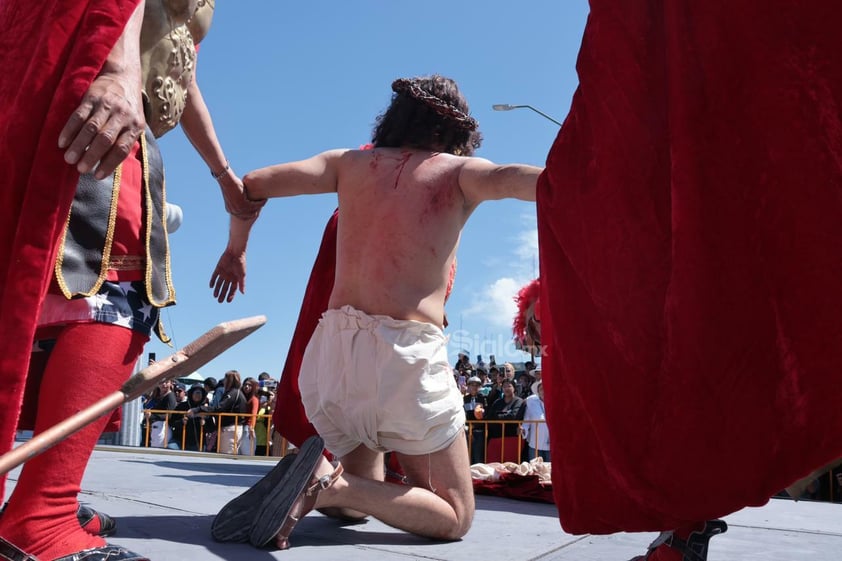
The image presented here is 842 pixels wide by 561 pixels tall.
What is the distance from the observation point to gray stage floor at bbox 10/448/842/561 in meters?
1.99

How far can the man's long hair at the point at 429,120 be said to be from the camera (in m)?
2.71

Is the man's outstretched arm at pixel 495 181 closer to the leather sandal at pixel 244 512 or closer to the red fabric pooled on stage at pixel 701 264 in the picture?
the red fabric pooled on stage at pixel 701 264

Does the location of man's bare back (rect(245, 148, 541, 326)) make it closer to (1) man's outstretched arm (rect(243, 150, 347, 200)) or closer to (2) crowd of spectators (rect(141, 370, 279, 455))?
(1) man's outstretched arm (rect(243, 150, 347, 200))

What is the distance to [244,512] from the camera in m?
2.09

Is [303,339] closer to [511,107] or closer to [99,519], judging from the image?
[99,519]

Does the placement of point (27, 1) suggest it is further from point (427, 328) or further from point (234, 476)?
point (234, 476)

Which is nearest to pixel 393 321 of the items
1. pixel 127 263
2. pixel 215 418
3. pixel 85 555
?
pixel 127 263

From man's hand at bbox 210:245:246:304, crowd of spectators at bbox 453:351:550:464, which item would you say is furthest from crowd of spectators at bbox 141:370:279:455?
man's hand at bbox 210:245:246:304

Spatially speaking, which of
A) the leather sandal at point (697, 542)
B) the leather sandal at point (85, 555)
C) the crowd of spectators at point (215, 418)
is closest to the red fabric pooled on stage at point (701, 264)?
the leather sandal at point (697, 542)

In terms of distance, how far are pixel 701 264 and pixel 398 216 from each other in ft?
4.49

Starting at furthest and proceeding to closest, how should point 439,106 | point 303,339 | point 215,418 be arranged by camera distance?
point 215,418 → point 303,339 → point 439,106

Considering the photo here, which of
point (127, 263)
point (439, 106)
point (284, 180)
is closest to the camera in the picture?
point (127, 263)

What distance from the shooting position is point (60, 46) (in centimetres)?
135

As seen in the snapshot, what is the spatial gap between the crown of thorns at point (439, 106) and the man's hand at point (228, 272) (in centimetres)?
88
